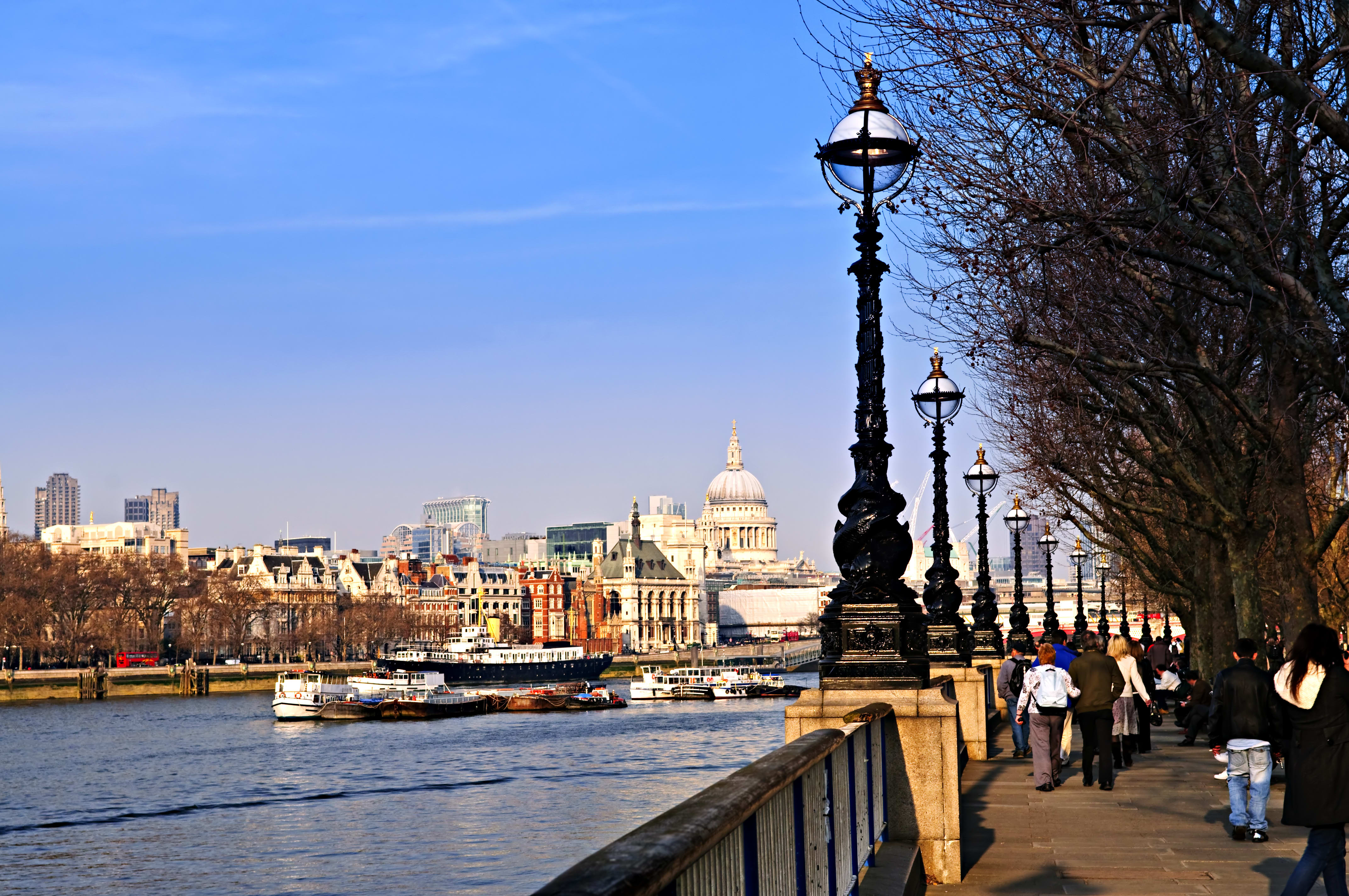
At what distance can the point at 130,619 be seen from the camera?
150 metres

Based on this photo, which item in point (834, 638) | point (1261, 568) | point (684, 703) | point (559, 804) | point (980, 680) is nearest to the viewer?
point (834, 638)

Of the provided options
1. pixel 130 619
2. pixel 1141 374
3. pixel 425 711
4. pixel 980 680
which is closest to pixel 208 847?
pixel 980 680

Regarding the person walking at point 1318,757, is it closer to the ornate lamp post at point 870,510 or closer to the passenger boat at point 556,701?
the ornate lamp post at point 870,510

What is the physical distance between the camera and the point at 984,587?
36.8 m

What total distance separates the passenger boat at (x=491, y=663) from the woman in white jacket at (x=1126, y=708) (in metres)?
114

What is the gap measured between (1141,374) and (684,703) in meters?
99.3

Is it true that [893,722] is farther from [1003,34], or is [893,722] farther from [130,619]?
[130,619]

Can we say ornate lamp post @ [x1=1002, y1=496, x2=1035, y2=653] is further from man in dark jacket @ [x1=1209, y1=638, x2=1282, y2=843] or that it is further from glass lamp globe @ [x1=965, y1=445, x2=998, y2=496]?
man in dark jacket @ [x1=1209, y1=638, x2=1282, y2=843]

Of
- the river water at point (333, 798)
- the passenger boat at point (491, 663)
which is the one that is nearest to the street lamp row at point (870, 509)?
the river water at point (333, 798)

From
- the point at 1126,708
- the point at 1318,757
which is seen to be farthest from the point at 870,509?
the point at 1126,708

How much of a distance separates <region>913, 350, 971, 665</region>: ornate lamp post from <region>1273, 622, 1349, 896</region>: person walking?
1388 cm

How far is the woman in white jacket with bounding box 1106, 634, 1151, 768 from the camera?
22.0 meters

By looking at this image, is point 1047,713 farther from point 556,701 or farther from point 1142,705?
point 556,701

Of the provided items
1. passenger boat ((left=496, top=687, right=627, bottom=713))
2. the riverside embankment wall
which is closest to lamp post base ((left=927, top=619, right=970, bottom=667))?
passenger boat ((left=496, top=687, right=627, bottom=713))
